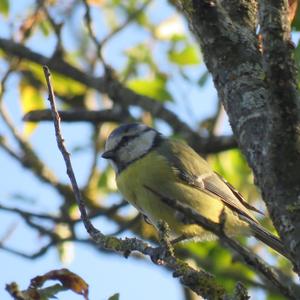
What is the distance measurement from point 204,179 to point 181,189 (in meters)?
0.18

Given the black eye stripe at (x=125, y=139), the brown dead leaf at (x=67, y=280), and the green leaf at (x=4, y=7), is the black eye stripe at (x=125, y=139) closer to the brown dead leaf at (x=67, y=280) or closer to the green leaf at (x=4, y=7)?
the green leaf at (x=4, y=7)

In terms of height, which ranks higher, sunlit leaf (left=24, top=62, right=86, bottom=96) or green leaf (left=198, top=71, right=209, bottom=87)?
sunlit leaf (left=24, top=62, right=86, bottom=96)

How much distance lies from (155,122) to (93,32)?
91cm

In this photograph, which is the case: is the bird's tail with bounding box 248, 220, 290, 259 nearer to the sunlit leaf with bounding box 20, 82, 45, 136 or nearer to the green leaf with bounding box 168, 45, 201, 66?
the green leaf with bounding box 168, 45, 201, 66

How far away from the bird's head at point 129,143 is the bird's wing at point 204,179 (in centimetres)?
20

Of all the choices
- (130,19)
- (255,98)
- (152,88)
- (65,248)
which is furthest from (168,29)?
(255,98)

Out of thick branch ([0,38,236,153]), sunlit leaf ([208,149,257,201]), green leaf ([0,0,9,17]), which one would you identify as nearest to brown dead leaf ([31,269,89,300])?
thick branch ([0,38,236,153])

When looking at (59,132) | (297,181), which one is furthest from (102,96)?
(297,181)

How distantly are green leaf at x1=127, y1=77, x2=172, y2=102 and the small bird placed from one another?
644 millimetres

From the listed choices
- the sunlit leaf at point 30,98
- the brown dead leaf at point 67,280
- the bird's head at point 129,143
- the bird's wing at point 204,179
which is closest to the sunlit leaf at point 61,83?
the sunlit leaf at point 30,98

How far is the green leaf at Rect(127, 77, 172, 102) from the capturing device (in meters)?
4.68

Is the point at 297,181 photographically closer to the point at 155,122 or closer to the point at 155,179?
the point at 155,179

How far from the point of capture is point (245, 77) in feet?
6.54

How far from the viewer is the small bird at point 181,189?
142 inches
